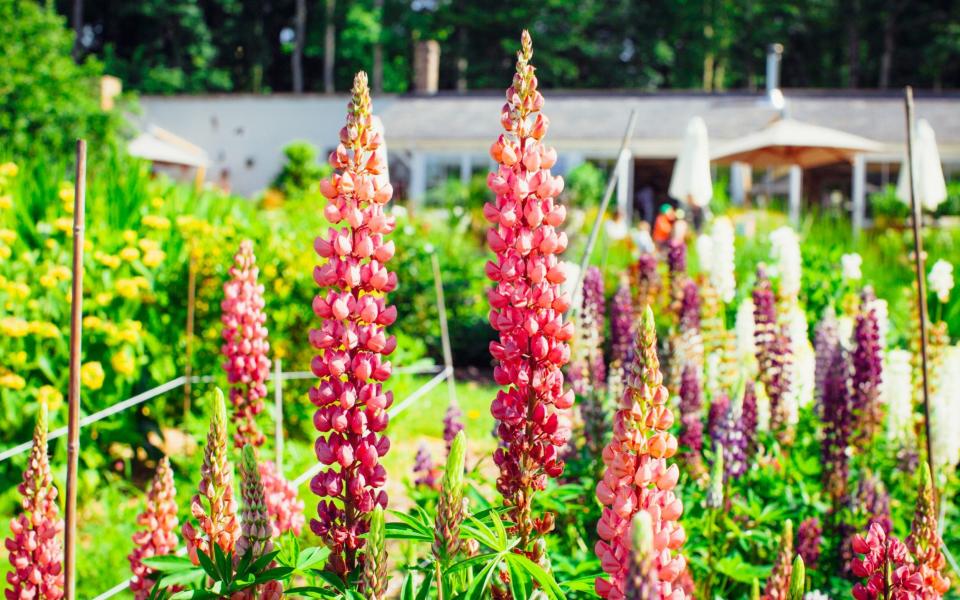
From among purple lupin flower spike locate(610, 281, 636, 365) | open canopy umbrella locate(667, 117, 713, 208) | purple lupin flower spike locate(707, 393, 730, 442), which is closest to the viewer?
purple lupin flower spike locate(707, 393, 730, 442)

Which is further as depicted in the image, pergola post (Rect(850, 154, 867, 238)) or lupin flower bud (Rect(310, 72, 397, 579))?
pergola post (Rect(850, 154, 867, 238))

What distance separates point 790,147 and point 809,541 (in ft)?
42.8

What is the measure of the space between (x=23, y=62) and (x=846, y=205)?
17872mm

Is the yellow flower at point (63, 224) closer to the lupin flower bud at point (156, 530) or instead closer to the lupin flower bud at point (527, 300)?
the lupin flower bud at point (156, 530)

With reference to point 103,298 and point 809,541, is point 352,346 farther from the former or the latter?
point 103,298

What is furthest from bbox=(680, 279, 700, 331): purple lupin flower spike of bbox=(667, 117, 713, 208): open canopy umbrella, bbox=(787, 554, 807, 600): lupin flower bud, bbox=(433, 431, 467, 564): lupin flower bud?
bbox=(433, 431, 467, 564): lupin flower bud

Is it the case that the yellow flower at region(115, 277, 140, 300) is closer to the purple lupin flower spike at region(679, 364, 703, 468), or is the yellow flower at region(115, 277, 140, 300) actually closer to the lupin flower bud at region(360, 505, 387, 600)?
the purple lupin flower spike at region(679, 364, 703, 468)

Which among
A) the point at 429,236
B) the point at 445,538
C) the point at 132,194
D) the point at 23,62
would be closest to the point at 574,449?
the point at 445,538

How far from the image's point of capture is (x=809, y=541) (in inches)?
111

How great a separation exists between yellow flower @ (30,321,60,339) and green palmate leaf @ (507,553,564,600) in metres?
3.88

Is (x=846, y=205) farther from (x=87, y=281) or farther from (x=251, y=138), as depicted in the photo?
(x=87, y=281)

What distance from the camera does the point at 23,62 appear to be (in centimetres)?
1600

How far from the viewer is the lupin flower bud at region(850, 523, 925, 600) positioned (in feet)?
4.67

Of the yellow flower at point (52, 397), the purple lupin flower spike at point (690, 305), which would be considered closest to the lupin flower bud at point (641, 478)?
the purple lupin flower spike at point (690, 305)
